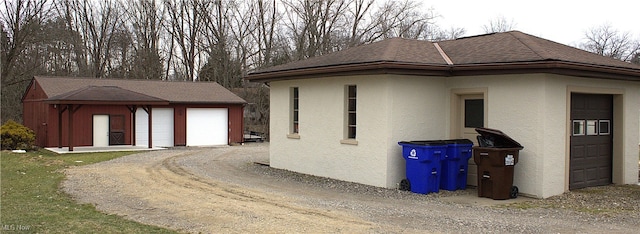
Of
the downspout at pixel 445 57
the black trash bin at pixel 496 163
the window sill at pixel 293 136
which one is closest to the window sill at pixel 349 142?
the window sill at pixel 293 136

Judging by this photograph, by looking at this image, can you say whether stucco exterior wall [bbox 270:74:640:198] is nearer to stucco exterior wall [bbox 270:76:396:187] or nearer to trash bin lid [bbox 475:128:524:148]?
stucco exterior wall [bbox 270:76:396:187]

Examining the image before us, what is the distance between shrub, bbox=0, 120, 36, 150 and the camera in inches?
863

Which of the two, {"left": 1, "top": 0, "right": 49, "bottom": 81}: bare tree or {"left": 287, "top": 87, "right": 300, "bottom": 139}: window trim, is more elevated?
{"left": 1, "top": 0, "right": 49, "bottom": 81}: bare tree

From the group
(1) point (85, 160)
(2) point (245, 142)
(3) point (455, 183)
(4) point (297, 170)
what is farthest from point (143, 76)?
(3) point (455, 183)

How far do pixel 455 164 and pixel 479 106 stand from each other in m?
1.51

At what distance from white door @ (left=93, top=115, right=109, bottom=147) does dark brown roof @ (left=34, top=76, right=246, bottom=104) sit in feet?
5.54

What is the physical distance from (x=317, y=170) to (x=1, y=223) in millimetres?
7539

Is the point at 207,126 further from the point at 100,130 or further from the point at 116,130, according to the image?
the point at 100,130

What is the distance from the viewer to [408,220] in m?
8.27

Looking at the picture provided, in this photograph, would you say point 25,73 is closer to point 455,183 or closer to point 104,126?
point 104,126

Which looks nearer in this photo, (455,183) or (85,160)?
(455,183)

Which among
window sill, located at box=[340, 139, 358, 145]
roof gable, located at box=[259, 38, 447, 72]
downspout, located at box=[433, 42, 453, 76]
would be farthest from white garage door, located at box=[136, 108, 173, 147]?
downspout, located at box=[433, 42, 453, 76]

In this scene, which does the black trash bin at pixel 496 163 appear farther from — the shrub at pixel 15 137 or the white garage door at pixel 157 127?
the shrub at pixel 15 137

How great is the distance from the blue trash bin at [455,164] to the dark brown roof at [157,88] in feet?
56.9
